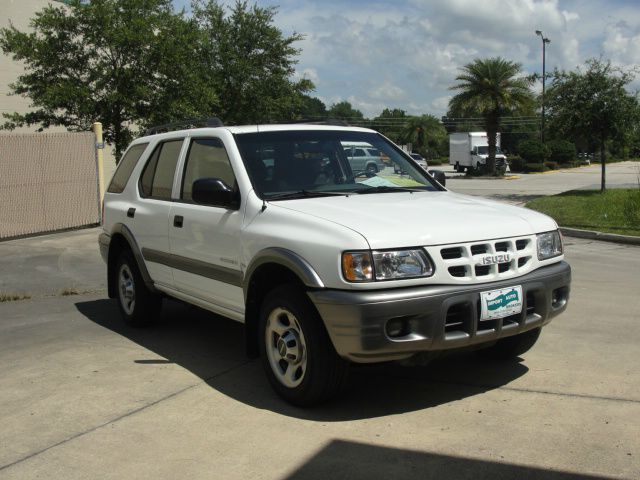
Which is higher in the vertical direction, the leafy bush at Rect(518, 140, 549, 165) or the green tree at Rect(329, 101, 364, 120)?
the green tree at Rect(329, 101, 364, 120)

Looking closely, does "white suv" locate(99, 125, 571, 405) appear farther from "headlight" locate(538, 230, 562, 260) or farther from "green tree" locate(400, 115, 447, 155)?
"green tree" locate(400, 115, 447, 155)

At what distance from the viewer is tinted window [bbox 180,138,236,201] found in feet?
17.2

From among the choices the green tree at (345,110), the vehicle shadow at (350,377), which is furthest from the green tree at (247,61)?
the green tree at (345,110)

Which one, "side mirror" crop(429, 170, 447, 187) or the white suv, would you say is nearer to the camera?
the white suv

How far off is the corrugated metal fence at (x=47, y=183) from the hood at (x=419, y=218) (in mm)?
10898

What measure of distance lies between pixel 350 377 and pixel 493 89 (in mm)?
38608

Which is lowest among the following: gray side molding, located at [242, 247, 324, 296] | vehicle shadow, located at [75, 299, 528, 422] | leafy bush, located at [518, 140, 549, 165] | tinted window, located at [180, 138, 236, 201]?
vehicle shadow, located at [75, 299, 528, 422]

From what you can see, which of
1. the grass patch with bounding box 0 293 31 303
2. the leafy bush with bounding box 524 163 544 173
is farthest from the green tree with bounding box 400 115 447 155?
the grass patch with bounding box 0 293 31 303

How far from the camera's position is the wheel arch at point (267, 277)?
13.7 feet

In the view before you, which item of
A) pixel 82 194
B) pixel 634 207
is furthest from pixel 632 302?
pixel 82 194

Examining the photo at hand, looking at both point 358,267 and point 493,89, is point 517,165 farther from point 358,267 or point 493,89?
point 358,267

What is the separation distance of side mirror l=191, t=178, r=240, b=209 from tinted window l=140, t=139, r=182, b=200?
45.6 inches

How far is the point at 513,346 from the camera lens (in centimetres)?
520

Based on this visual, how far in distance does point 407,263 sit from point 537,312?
3.41 feet
